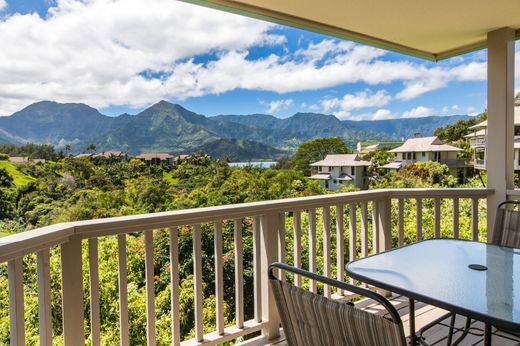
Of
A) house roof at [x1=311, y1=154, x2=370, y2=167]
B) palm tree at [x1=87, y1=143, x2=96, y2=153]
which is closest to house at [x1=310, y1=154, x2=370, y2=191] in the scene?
house roof at [x1=311, y1=154, x2=370, y2=167]

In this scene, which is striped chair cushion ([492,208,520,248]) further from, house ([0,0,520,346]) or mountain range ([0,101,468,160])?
mountain range ([0,101,468,160])

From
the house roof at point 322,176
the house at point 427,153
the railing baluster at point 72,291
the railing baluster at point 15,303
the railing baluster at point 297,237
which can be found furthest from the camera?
the house roof at point 322,176

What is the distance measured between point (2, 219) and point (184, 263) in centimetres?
505

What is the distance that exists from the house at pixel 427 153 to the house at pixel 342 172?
2.69 feet

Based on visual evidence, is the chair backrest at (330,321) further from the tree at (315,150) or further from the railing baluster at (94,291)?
the tree at (315,150)

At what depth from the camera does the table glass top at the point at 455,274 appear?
125cm

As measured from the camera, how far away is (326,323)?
0.96 m

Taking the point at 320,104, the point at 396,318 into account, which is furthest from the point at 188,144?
the point at 320,104

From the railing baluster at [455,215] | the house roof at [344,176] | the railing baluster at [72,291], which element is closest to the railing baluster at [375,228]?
the railing baluster at [455,215]

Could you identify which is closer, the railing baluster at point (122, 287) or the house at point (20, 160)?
the railing baluster at point (122, 287)

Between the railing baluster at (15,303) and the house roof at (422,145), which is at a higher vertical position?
the house roof at (422,145)

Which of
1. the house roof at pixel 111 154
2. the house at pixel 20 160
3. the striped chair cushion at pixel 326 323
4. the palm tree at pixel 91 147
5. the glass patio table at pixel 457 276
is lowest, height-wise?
the glass patio table at pixel 457 276

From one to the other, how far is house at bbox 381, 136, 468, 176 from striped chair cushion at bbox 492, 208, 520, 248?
21.1ft

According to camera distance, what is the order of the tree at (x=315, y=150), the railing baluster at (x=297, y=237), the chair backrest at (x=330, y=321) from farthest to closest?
the tree at (x=315, y=150) → the railing baluster at (x=297, y=237) → the chair backrest at (x=330, y=321)
